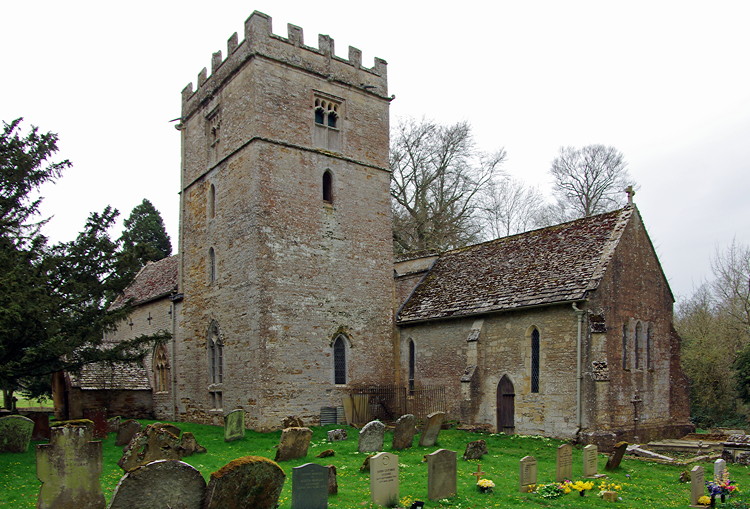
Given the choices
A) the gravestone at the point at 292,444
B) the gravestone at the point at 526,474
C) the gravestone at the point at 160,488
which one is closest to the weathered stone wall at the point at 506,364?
the gravestone at the point at 526,474

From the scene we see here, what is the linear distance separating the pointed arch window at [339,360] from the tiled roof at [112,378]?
8798 mm

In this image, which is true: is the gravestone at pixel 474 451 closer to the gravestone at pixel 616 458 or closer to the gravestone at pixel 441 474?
the gravestone at pixel 616 458

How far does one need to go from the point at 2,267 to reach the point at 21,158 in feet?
10.2

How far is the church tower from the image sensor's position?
74.5 ft

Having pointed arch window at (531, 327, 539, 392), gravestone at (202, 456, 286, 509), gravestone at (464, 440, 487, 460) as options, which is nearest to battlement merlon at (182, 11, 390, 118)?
pointed arch window at (531, 327, 539, 392)

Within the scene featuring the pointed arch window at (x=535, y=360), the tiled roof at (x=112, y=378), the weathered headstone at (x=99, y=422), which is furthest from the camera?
the tiled roof at (x=112, y=378)

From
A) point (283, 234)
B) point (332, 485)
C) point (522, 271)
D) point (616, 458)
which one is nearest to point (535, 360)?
point (522, 271)

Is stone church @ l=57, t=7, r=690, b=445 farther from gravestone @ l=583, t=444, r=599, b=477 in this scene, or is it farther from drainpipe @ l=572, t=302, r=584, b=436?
gravestone @ l=583, t=444, r=599, b=477

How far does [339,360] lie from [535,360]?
737 centimetres

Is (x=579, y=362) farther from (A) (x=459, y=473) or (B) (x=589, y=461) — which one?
(A) (x=459, y=473)

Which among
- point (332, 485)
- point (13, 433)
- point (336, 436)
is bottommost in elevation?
point (336, 436)

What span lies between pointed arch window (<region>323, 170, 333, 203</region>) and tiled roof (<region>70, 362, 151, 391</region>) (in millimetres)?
10664

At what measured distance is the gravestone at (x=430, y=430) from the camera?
1819cm

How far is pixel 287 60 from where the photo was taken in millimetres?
24391
